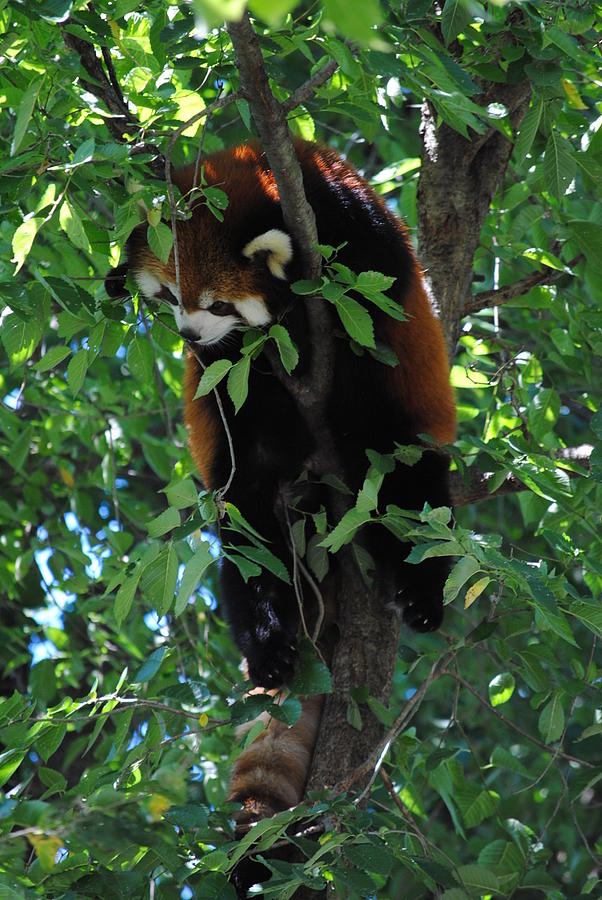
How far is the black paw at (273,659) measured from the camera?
2592 mm

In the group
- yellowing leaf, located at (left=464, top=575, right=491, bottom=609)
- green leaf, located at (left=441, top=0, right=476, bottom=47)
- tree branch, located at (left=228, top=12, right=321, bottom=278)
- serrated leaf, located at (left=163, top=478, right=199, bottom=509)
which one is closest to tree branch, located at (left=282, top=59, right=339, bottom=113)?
tree branch, located at (left=228, top=12, right=321, bottom=278)

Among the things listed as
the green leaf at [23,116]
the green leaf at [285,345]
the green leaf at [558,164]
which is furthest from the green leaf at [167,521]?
the green leaf at [558,164]

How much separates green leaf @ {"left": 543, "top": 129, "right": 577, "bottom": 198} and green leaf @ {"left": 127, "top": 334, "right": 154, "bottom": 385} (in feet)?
3.55

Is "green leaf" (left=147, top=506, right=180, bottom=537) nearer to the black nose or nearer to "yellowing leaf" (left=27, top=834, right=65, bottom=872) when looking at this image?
"yellowing leaf" (left=27, top=834, right=65, bottom=872)

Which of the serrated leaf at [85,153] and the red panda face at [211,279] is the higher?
the serrated leaf at [85,153]

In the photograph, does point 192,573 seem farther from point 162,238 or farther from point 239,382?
point 162,238

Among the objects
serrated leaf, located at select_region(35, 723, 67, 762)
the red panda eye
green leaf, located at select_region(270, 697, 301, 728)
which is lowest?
green leaf, located at select_region(270, 697, 301, 728)

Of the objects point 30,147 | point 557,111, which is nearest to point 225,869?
point 30,147

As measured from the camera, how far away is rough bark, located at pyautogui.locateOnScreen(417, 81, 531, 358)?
2.92m

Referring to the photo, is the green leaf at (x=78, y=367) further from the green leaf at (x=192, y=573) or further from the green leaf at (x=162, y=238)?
the green leaf at (x=192, y=573)

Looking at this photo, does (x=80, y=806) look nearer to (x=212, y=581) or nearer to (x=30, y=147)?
(x=30, y=147)

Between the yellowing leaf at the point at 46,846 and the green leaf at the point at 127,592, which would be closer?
the yellowing leaf at the point at 46,846

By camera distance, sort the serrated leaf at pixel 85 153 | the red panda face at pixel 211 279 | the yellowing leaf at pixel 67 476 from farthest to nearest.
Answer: the yellowing leaf at pixel 67 476 < the red panda face at pixel 211 279 < the serrated leaf at pixel 85 153

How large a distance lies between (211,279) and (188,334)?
0.22 metres
